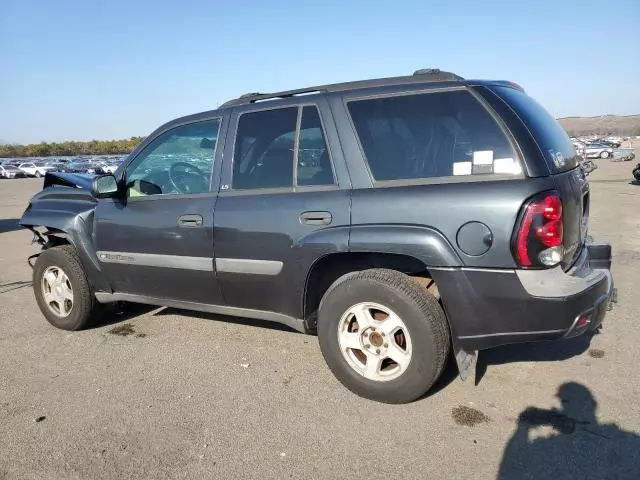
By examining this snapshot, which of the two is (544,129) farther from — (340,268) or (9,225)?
(9,225)

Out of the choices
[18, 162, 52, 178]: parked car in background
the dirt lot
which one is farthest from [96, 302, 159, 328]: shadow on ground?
[18, 162, 52, 178]: parked car in background

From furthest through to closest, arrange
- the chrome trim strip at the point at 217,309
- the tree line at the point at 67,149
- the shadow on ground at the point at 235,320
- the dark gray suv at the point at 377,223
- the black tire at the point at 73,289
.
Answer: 1. the tree line at the point at 67,149
2. the shadow on ground at the point at 235,320
3. the black tire at the point at 73,289
4. the chrome trim strip at the point at 217,309
5. the dark gray suv at the point at 377,223

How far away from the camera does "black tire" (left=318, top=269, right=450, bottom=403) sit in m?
3.00

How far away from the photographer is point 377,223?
3051mm

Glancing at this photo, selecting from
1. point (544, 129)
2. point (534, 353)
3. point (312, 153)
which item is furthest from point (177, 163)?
point (534, 353)

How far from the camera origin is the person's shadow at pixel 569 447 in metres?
2.51

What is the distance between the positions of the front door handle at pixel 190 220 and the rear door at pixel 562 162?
6.99ft

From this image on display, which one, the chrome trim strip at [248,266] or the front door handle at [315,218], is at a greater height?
the front door handle at [315,218]

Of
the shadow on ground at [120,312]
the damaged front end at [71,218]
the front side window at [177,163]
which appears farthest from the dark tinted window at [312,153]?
the shadow on ground at [120,312]

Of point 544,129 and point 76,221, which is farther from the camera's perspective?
point 76,221

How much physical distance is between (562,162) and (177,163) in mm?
2783

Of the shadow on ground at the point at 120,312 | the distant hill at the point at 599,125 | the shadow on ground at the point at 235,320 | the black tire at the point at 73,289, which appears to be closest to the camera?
the black tire at the point at 73,289

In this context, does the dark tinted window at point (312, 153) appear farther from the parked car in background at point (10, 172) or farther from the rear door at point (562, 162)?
the parked car in background at point (10, 172)

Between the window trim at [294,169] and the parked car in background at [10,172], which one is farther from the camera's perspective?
the parked car in background at [10,172]
